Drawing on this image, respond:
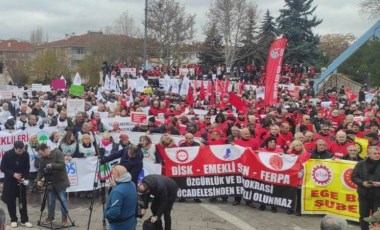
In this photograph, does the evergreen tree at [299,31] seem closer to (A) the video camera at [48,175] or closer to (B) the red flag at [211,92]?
(B) the red flag at [211,92]

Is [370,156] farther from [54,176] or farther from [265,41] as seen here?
[265,41]

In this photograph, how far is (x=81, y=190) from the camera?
10719 millimetres

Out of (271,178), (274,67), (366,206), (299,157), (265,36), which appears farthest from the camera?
(265,36)

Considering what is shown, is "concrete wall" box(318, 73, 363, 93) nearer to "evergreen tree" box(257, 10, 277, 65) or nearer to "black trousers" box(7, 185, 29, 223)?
"evergreen tree" box(257, 10, 277, 65)

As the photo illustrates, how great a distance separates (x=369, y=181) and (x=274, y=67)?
9.06 meters

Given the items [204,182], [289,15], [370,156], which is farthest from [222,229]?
[289,15]

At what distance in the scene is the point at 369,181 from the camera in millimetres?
7727

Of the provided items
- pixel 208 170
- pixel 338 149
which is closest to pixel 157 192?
pixel 208 170

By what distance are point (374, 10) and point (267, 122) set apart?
164 ft

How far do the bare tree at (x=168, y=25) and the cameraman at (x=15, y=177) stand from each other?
170 ft

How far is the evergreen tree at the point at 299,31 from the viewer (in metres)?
50.3

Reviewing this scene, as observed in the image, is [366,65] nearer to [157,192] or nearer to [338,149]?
[338,149]

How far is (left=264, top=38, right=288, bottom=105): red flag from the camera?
16.2 meters

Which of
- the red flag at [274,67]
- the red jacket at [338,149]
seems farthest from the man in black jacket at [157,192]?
the red flag at [274,67]
